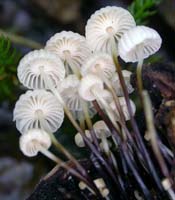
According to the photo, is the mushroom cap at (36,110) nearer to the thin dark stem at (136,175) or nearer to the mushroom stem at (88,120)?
the mushroom stem at (88,120)

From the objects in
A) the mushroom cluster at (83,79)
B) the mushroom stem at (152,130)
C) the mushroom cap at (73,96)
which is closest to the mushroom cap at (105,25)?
the mushroom cluster at (83,79)

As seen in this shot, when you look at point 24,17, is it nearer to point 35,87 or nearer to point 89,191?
point 35,87

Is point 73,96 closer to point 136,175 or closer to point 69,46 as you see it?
point 69,46

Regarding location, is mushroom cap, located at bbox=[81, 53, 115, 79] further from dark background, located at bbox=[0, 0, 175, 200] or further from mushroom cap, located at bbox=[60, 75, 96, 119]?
dark background, located at bbox=[0, 0, 175, 200]

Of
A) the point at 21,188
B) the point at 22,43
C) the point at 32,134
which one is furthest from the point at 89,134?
the point at 22,43

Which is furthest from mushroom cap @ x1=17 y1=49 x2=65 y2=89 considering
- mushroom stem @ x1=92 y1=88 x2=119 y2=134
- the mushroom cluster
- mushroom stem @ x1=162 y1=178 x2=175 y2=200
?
mushroom stem @ x1=162 y1=178 x2=175 y2=200

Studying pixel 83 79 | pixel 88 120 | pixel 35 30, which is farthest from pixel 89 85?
pixel 35 30
